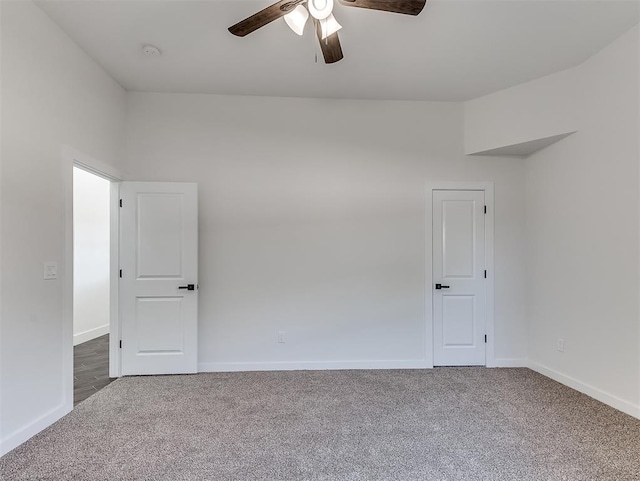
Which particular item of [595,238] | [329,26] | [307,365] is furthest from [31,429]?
[595,238]

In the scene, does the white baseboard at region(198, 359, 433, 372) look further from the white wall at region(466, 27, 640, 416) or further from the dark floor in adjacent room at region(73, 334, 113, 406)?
the white wall at region(466, 27, 640, 416)

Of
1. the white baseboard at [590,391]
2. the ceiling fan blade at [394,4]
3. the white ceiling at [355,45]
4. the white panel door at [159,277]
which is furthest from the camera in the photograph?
the white panel door at [159,277]

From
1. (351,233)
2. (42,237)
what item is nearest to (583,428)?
(351,233)

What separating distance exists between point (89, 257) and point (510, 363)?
579 centimetres

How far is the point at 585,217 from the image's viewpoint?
288 cm

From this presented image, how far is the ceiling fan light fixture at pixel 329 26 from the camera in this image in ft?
6.04

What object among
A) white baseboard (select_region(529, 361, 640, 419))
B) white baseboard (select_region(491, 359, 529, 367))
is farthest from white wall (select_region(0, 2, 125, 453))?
white baseboard (select_region(529, 361, 640, 419))

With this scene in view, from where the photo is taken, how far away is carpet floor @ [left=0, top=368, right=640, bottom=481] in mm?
1844

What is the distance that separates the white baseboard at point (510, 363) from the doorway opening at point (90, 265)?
4.68 metres

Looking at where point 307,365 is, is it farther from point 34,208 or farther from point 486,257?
point 34,208

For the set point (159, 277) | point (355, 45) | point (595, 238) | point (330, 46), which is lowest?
point (159, 277)

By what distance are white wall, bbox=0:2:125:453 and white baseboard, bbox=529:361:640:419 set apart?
14.2ft

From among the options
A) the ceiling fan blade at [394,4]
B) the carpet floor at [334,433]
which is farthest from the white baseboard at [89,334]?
the ceiling fan blade at [394,4]

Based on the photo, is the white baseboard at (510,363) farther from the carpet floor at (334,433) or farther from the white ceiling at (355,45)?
the white ceiling at (355,45)
